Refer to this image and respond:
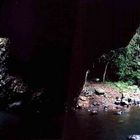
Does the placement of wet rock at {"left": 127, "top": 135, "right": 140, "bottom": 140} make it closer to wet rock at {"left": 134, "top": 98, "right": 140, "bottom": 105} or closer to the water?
the water

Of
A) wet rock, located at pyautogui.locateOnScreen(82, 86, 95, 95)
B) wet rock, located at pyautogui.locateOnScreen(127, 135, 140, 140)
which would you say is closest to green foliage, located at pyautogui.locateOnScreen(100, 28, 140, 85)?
wet rock, located at pyautogui.locateOnScreen(82, 86, 95, 95)

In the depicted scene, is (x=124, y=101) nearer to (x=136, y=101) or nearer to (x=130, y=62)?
(x=136, y=101)

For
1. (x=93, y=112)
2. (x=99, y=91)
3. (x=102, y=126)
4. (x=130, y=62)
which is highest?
(x=130, y=62)

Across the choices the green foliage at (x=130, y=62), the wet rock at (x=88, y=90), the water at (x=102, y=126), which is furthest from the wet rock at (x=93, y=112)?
the green foliage at (x=130, y=62)

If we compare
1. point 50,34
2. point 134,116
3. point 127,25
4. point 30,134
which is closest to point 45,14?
point 50,34

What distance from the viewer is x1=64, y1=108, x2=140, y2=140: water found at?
1401 centimetres

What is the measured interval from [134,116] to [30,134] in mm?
6253

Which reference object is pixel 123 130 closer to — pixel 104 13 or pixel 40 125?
pixel 40 125

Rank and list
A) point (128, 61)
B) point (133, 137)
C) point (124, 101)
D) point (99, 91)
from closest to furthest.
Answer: point (133, 137) < point (124, 101) < point (99, 91) < point (128, 61)

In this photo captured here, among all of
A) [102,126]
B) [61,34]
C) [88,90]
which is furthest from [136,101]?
[61,34]

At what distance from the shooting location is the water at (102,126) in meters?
14.0

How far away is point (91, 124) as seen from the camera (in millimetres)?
15758

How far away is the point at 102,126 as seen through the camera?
15.5 metres

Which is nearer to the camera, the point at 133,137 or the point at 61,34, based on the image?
the point at 61,34
